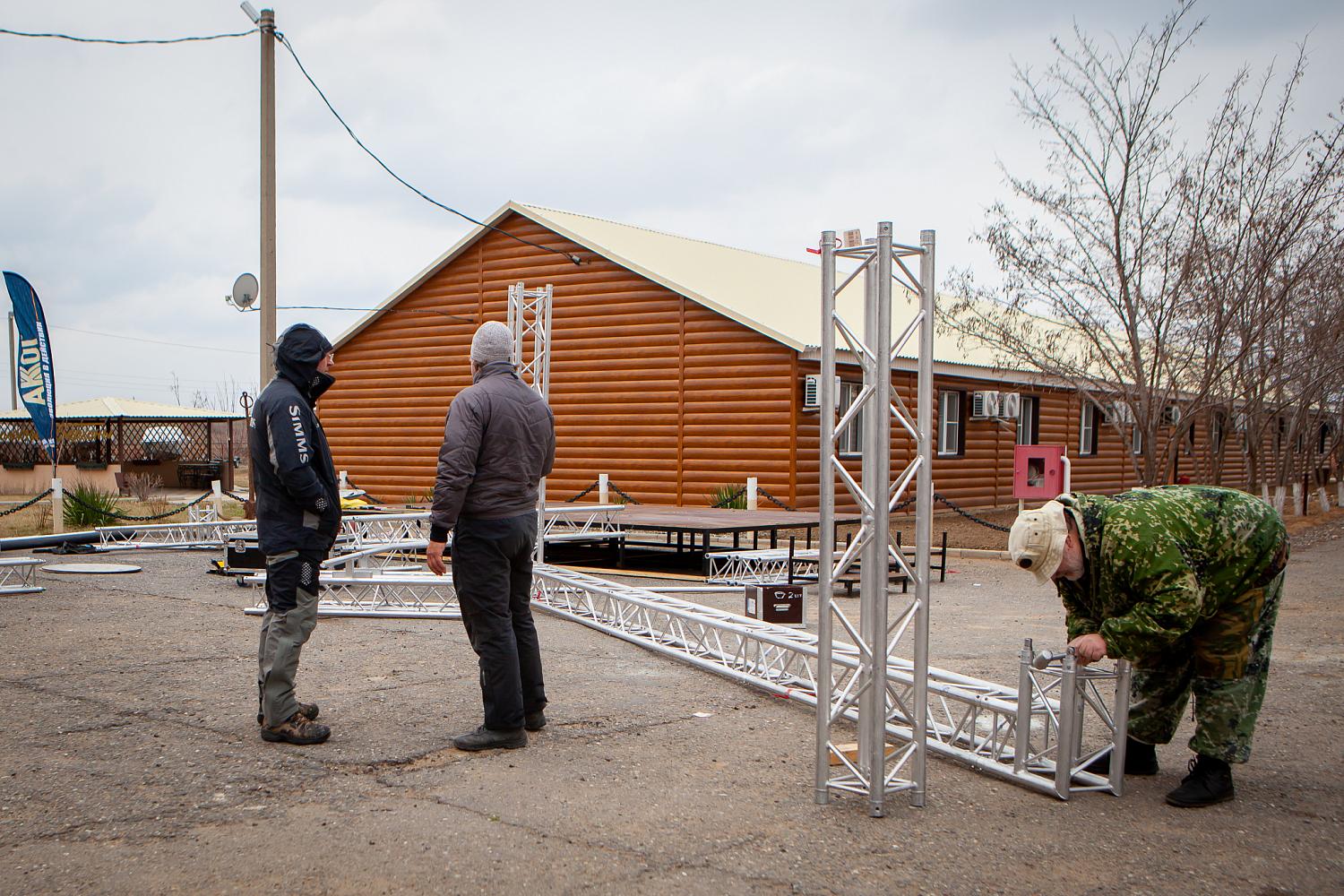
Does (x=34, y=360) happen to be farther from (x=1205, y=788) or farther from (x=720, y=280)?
(x=1205, y=788)

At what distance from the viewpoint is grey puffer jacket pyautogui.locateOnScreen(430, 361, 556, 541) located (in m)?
5.02

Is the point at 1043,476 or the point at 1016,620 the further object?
the point at 1043,476

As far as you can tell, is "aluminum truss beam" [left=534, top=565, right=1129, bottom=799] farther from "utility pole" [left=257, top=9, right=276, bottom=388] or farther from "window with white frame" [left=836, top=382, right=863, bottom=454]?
"window with white frame" [left=836, top=382, right=863, bottom=454]

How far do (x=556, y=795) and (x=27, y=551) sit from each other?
40.8 feet

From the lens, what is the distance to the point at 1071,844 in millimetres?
4059

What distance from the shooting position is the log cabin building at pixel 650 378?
63.8 ft

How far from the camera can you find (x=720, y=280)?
891 inches

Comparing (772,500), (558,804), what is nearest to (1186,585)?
(558,804)

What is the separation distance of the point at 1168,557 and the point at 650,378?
55.1ft

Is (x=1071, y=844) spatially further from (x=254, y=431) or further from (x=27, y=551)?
(x=27, y=551)

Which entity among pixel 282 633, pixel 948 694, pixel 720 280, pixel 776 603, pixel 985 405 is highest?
pixel 720 280

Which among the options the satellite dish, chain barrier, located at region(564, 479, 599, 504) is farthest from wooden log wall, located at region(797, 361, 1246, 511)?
the satellite dish

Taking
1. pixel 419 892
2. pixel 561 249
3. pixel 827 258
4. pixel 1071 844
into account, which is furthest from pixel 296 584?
pixel 561 249

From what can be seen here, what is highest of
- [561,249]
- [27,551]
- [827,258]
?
[561,249]
